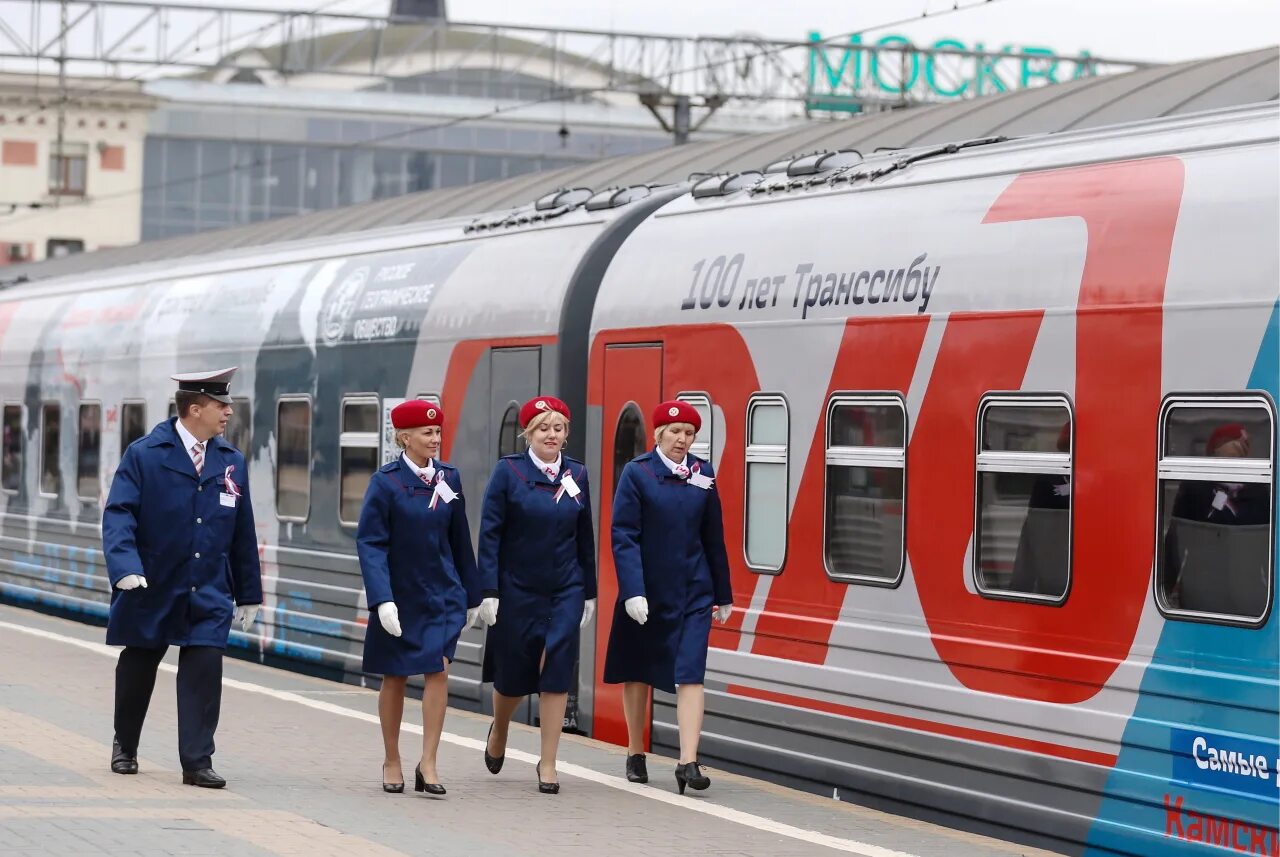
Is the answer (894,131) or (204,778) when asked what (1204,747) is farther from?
(894,131)

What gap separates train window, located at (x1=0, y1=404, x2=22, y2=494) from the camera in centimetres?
2202

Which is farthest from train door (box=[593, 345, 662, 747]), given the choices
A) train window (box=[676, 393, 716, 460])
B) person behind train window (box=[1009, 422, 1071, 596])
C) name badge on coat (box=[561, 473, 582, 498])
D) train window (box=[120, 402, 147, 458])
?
train window (box=[120, 402, 147, 458])

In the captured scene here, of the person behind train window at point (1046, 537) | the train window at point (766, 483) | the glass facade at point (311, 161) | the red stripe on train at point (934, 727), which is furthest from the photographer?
the glass facade at point (311, 161)

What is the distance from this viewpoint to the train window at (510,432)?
495 inches

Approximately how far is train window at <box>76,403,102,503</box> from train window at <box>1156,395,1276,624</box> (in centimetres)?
1365

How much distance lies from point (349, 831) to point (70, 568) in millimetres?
12710

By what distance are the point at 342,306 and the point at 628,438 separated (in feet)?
15.0

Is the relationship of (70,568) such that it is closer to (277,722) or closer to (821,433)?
(277,722)

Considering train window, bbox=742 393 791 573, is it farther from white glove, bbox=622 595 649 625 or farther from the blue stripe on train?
the blue stripe on train

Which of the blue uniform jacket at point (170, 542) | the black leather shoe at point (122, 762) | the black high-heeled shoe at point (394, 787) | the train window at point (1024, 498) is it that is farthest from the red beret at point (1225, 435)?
the black leather shoe at point (122, 762)

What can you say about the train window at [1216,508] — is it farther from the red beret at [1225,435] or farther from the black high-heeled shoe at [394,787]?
the black high-heeled shoe at [394,787]

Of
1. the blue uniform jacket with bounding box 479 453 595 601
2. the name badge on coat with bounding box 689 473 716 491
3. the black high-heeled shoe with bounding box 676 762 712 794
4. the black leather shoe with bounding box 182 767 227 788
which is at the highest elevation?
the name badge on coat with bounding box 689 473 716 491

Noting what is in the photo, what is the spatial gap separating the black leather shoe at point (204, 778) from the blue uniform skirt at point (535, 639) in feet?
4.16

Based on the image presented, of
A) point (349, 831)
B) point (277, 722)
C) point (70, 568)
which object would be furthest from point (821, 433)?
point (70, 568)
